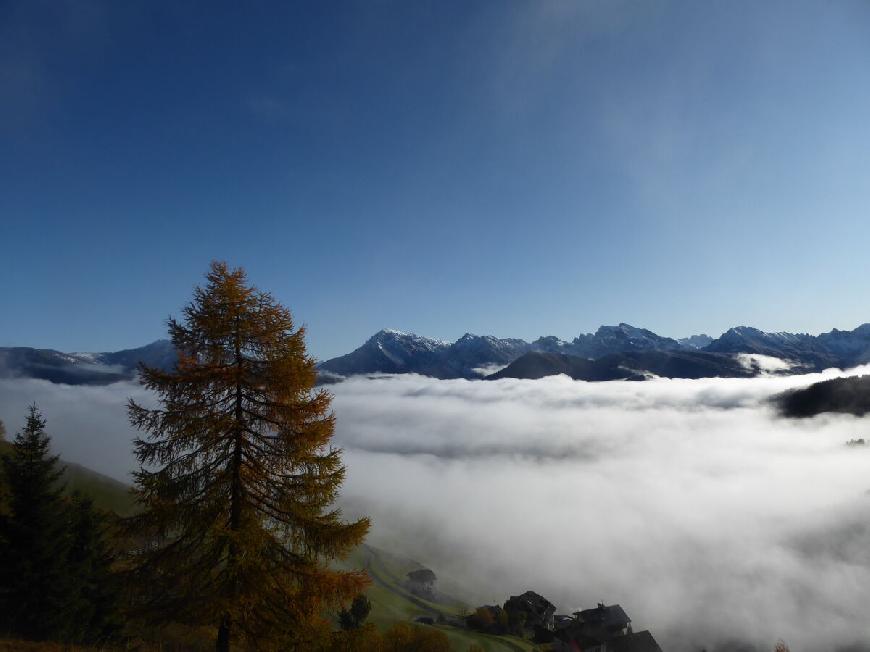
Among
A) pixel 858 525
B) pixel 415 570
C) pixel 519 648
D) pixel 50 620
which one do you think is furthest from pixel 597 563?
pixel 50 620

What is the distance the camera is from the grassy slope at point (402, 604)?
83188 millimetres

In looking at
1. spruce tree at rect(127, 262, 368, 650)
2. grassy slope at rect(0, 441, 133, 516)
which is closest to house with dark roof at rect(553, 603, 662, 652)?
spruce tree at rect(127, 262, 368, 650)

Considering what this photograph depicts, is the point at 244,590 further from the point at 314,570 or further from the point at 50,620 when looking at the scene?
the point at 50,620

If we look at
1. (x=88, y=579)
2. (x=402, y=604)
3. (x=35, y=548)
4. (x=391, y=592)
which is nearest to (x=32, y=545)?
(x=35, y=548)

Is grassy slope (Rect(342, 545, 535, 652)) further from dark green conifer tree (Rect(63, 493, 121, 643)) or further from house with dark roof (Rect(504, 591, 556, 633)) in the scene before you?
dark green conifer tree (Rect(63, 493, 121, 643))

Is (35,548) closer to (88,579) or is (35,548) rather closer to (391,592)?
(88,579)

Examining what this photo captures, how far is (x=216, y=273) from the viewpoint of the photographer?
14.9 metres

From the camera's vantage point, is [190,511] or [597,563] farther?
[597,563]

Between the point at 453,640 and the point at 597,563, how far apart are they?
140168mm

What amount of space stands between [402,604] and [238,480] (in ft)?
372

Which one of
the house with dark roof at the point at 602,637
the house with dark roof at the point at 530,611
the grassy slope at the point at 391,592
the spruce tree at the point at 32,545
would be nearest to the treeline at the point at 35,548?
the spruce tree at the point at 32,545

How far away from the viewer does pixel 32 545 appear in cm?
2820

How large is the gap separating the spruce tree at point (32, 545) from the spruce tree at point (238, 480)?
65.1 feet

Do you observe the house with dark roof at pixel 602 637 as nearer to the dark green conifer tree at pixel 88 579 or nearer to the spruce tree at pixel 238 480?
the dark green conifer tree at pixel 88 579
